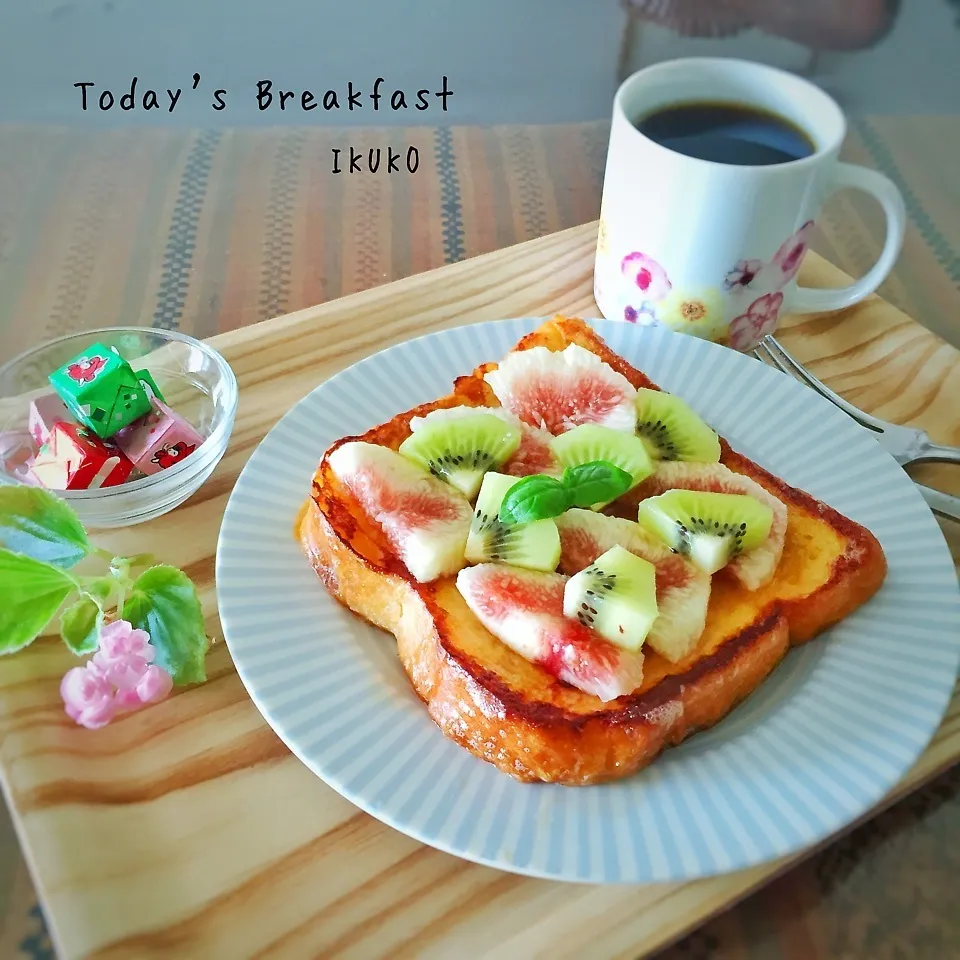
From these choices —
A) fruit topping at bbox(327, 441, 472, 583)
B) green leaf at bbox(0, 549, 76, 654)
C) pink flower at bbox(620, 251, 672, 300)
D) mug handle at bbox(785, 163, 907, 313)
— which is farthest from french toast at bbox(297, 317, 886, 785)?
mug handle at bbox(785, 163, 907, 313)

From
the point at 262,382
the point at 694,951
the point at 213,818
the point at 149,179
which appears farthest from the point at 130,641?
the point at 149,179

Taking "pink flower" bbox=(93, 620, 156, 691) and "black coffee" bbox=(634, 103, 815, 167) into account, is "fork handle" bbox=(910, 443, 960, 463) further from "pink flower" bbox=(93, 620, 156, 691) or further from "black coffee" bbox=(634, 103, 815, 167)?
"pink flower" bbox=(93, 620, 156, 691)

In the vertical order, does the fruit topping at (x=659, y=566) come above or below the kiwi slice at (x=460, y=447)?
below

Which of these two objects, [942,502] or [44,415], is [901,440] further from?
[44,415]

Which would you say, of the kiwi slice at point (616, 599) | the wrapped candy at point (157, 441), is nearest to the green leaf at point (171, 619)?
the wrapped candy at point (157, 441)

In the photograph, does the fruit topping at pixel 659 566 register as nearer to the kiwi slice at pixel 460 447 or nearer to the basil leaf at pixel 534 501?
the basil leaf at pixel 534 501
